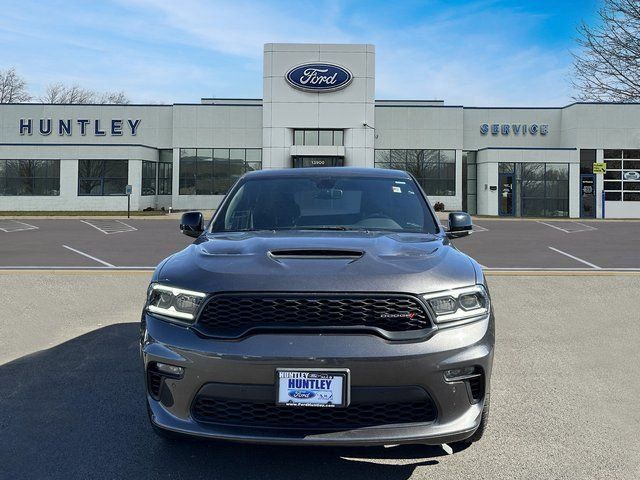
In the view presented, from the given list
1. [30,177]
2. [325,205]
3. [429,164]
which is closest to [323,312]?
[325,205]

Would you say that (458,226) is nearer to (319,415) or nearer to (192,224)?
(192,224)

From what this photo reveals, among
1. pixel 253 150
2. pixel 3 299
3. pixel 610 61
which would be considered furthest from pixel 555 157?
pixel 3 299

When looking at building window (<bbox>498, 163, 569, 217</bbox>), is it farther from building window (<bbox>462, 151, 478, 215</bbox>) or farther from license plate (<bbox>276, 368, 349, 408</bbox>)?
license plate (<bbox>276, 368, 349, 408</bbox>)

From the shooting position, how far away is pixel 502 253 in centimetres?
1402

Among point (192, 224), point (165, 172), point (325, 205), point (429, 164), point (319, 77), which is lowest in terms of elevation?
point (192, 224)

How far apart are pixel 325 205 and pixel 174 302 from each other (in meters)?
1.72

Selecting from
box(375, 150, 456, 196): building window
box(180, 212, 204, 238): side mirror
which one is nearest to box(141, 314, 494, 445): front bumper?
box(180, 212, 204, 238): side mirror

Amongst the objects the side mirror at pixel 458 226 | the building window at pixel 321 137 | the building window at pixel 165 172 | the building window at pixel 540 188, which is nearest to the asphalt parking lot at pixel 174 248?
the side mirror at pixel 458 226

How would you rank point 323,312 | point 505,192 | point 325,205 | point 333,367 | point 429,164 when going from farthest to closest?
1. point 429,164
2. point 505,192
3. point 325,205
4. point 323,312
5. point 333,367

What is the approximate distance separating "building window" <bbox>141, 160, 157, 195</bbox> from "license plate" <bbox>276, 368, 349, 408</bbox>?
125 feet

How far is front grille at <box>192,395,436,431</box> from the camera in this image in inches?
102

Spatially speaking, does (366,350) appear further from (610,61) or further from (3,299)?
(610,61)

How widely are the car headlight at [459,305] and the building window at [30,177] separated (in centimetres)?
3938

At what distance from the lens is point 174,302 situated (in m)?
2.84
